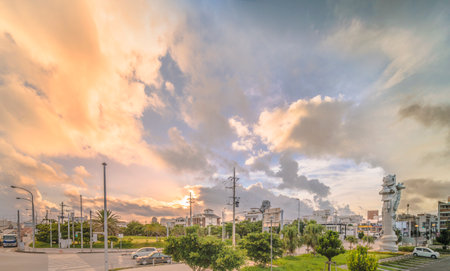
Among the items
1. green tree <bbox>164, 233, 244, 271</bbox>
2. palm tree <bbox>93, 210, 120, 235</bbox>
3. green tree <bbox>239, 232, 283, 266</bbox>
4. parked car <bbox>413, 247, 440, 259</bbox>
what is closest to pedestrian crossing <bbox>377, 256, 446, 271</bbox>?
parked car <bbox>413, 247, 440, 259</bbox>

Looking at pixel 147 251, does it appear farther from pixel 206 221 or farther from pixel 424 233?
pixel 424 233

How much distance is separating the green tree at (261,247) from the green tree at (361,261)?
865cm

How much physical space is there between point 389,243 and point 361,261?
3342cm

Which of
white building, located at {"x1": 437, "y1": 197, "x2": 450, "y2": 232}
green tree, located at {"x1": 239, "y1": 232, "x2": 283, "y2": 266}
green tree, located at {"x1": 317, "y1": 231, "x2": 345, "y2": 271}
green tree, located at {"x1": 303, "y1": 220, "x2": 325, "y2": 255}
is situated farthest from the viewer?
white building, located at {"x1": 437, "y1": 197, "x2": 450, "y2": 232}

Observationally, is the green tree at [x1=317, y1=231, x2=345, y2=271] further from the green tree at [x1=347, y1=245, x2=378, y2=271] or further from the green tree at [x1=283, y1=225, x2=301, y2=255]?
the green tree at [x1=283, y1=225, x2=301, y2=255]

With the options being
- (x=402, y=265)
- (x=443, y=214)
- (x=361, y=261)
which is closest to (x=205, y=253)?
(x=361, y=261)

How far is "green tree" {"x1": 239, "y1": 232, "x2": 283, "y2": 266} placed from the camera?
2830 cm

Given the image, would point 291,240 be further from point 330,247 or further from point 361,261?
point 361,261

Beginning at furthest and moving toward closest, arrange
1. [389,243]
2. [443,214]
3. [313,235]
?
[443,214] < [389,243] < [313,235]

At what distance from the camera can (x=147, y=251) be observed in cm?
3641

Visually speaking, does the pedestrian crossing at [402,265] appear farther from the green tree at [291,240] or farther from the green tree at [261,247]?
the green tree at [261,247]

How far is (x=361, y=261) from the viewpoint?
2170 cm

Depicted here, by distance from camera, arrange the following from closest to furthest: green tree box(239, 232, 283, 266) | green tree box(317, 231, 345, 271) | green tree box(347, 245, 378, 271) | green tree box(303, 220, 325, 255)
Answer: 1. green tree box(347, 245, 378, 271)
2. green tree box(317, 231, 345, 271)
3. green tree box(239, 232, 283, 266)
4. green tree box(303, 220, 325, 255)

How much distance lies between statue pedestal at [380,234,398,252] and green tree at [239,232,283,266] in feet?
103
